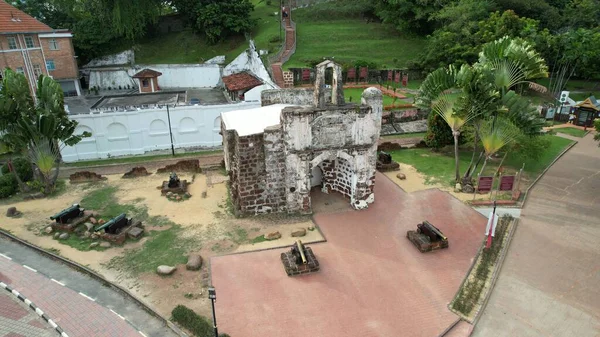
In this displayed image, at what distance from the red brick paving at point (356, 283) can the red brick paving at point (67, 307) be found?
3.28 m

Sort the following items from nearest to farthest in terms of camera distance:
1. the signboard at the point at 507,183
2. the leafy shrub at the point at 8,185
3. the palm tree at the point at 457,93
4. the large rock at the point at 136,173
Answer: the palm tree at the point at 457,93 < the signboard at the point at 507,183 < the leafy shrub at the point at 8,185 < the large rock at the point at 136,173

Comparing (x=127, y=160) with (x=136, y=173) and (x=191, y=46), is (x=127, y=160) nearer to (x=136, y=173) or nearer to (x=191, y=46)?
(x=136, y=173)

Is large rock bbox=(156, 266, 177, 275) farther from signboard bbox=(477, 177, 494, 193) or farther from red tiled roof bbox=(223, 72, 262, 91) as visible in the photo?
red tiled roof bbox=(223, 72, 262, 91)

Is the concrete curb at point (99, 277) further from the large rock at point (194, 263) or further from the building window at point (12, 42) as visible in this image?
the building window at point (12, 42)

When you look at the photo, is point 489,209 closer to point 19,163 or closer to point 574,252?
point 574,252

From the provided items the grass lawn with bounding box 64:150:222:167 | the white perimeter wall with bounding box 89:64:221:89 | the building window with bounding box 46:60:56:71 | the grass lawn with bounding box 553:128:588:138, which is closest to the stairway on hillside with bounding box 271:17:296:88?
the white perimeter wall with bounding box 89:64:221:89

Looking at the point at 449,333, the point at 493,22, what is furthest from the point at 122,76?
the point at 449,333

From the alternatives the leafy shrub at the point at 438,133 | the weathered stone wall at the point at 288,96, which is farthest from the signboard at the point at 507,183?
the weathered stone wall at the point at 288,96

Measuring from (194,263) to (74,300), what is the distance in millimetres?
4021

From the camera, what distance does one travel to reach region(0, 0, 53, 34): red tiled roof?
34062mm

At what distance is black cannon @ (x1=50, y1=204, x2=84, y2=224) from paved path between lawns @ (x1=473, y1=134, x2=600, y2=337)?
16.8m

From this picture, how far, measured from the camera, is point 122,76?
154ft

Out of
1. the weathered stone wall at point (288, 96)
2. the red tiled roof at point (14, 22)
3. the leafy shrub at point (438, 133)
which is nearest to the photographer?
the weathered stone wall at point (288, 96)

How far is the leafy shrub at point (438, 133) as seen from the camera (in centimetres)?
2677
